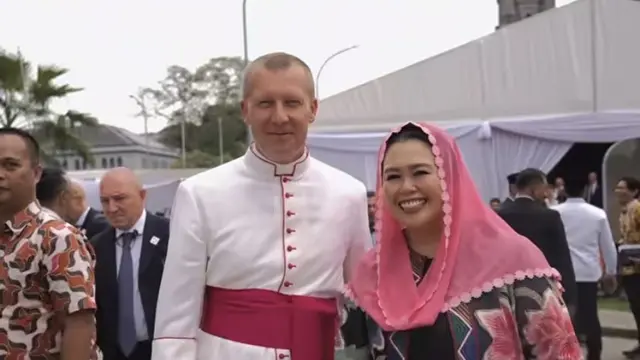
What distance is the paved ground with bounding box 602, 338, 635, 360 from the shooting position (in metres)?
9.32

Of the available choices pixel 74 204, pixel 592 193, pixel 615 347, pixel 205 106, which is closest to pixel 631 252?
pixel 615 347

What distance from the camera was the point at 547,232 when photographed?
6.80 meters

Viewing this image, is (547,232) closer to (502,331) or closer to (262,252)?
(262,252)

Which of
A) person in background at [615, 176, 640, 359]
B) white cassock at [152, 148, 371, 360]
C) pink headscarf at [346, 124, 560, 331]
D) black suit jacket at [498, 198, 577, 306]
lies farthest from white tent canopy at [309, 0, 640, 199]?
pink headscarf at [346, 124, 560, 331]

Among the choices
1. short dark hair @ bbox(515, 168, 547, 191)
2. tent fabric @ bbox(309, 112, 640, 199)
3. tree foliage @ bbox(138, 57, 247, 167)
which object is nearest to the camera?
short dark hair @ bbox(515, 168, 547, 191)

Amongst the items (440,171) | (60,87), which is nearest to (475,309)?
(440,171)

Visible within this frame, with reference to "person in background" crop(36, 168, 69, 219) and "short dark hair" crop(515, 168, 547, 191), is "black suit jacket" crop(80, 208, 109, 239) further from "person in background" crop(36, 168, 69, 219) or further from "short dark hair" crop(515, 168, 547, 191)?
"short dark hair" crop(515, 168, 547, 191)

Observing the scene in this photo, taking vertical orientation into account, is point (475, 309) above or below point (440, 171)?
below

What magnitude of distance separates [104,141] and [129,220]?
67.4m

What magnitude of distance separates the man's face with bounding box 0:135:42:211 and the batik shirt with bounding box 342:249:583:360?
1.33 metres

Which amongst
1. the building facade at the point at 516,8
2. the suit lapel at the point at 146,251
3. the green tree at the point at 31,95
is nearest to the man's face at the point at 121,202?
the suit lapel at the point at 146,251

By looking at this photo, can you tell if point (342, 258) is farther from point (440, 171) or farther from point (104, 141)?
point (104, 141)

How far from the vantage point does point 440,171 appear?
247 centimetres

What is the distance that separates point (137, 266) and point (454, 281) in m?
2.60
